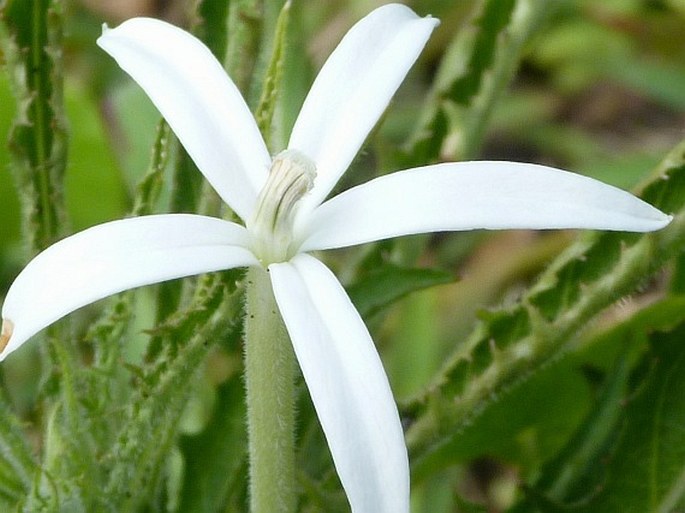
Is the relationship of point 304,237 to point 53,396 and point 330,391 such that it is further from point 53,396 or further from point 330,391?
point 53,396

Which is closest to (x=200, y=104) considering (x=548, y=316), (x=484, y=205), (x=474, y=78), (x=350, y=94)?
(x=350, y=94)

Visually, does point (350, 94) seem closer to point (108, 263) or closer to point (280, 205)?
point (280, 205)

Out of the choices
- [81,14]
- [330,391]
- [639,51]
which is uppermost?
[81,14]

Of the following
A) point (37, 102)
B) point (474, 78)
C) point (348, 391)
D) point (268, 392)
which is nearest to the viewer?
point (348, 391)

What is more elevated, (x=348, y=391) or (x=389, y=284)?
(x=389, y=284)

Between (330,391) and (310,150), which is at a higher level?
(310,150)

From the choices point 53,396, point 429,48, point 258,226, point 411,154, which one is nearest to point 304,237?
point 258,226
